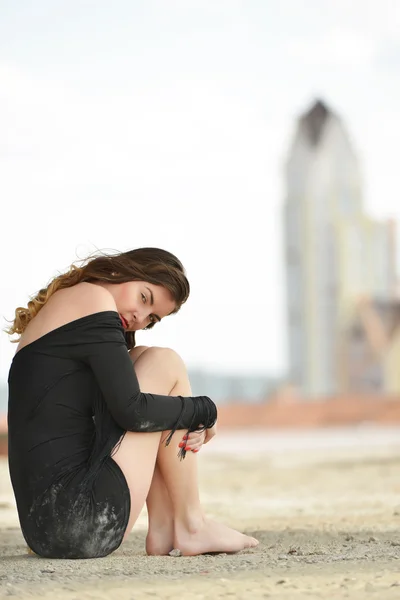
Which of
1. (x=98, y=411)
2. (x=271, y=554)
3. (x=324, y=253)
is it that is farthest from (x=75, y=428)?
(x=324, y=253)

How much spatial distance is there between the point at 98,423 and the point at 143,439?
0.50ft

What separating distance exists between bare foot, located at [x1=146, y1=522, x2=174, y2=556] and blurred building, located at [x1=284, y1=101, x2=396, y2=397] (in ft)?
68.2

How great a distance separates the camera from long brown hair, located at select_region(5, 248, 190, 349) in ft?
10.3

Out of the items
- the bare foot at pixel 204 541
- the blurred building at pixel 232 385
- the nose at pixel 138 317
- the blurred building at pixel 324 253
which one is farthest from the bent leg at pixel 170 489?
the blurred building at pixel 324 253

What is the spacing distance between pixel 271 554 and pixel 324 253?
21.8 m

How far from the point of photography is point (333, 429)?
15.4m

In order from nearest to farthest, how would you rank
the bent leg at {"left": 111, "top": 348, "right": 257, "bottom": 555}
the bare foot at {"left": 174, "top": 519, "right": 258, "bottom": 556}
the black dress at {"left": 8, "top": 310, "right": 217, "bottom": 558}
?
the black dress at {"left": 8, "top": 310, "right": 217, "bottom": 558}
the bent leg at {"left": 111, "top": 348, "right": 257, "bottom": 555}
the bare foot at {"left": 174, "top": 519, "right": 258, "bottom": 556}

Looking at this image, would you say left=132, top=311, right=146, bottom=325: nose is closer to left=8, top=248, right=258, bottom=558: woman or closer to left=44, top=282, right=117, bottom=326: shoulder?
left=8, top=248, right=258, bottom=558: woman

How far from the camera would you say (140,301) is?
3.14 m

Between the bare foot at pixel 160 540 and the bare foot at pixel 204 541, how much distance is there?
0.04 metres

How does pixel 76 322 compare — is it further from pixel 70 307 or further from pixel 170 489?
pixel 170 489

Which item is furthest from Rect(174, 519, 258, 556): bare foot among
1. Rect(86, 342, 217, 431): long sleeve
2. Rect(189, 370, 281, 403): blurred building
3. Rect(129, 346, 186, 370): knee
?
Rect(189, 370, 281, 403): blurred building

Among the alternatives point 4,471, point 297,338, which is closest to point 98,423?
point 4,471

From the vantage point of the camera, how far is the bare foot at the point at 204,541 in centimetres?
320
